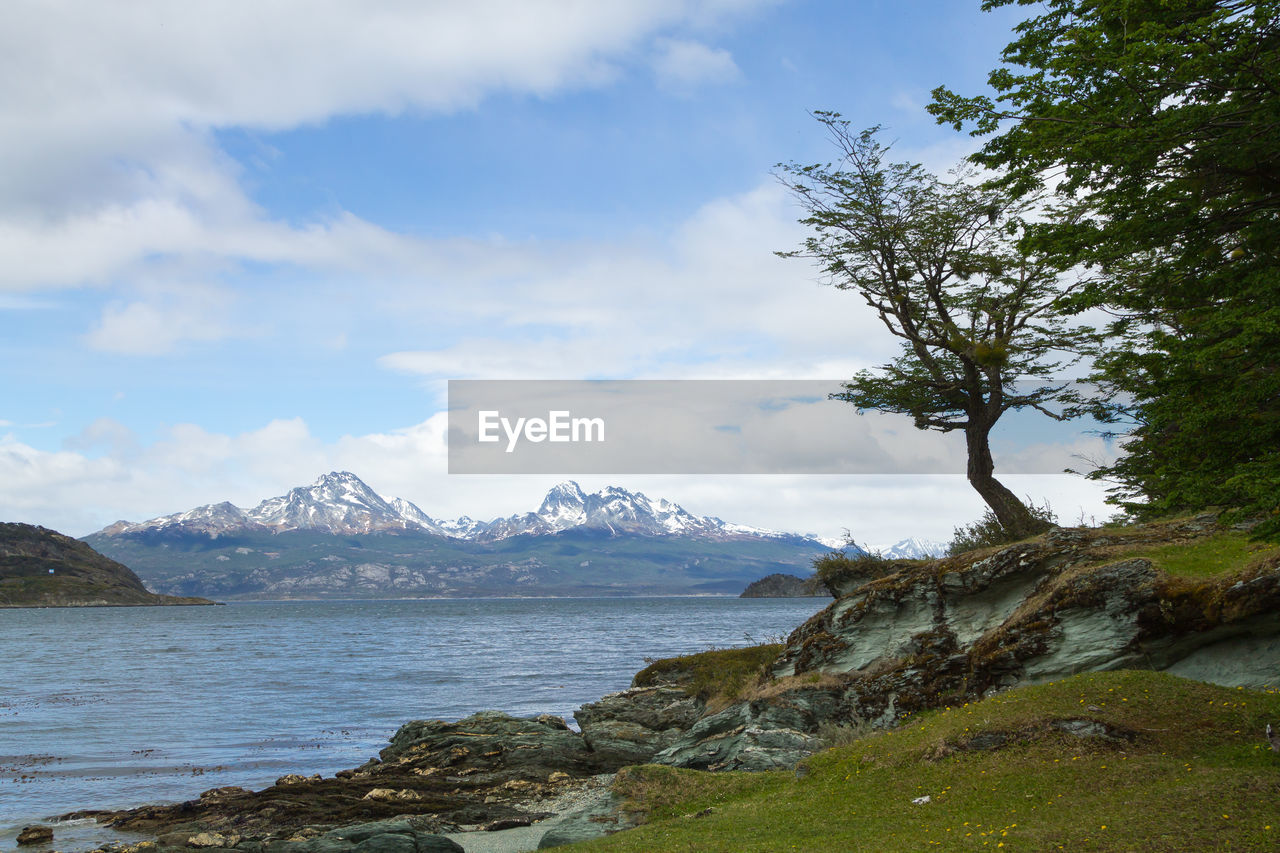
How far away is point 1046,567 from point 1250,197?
11.7 meters

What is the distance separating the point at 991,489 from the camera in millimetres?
33250

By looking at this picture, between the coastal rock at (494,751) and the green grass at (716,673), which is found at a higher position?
the green grass at (716,673)

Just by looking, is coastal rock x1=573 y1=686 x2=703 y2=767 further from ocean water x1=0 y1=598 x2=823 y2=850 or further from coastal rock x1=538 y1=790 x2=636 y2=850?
coastal rock x1=538 y1=790 x2=636 y2=850

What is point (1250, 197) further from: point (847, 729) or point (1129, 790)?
point (847, 729)

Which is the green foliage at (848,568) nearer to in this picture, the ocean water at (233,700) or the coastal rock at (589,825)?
the coastal rock at (589,825)

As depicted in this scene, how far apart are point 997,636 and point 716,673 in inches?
591

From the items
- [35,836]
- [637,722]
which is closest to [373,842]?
[35,836]

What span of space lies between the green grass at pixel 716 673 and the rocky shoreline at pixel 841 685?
→ 0.90 m

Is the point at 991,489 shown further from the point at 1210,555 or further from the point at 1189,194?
the point at 1189,194

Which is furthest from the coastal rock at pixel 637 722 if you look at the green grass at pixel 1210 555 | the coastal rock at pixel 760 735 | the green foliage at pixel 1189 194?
the green foliage at pixel 1189 194

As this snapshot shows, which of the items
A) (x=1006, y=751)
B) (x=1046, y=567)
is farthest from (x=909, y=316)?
(x=1006, y=751)

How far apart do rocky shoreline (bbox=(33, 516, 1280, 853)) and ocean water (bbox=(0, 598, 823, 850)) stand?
4879 mm

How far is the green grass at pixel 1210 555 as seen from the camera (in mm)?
18566

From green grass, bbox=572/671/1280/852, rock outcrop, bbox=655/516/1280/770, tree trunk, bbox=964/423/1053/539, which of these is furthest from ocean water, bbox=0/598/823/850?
tree trunk, bbox=964/423/1053/539
